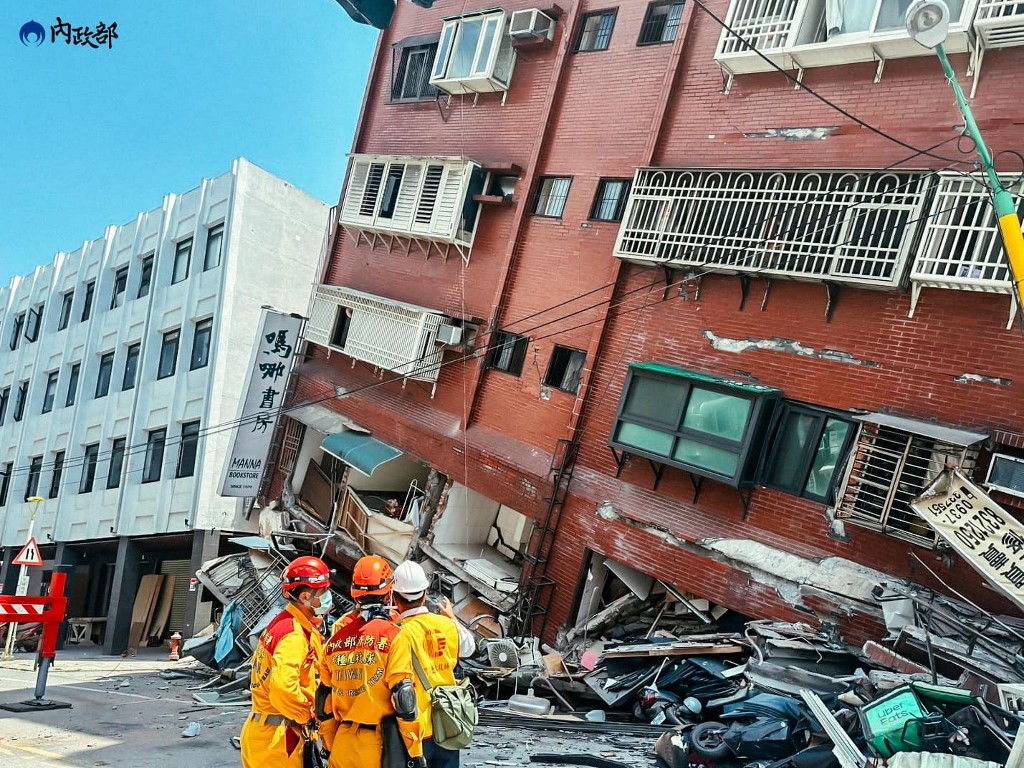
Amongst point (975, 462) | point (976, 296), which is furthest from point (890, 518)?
point (976, 296)

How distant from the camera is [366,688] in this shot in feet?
18.3

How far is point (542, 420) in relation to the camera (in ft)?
51.0

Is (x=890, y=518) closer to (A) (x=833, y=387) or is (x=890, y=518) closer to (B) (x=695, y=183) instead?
(A) (x=833, y=387)

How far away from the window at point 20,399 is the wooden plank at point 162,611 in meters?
11.2

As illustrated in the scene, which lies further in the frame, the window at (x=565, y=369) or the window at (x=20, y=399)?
the window at (x=20, y=399)

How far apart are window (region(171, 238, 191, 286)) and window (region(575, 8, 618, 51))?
562 inches

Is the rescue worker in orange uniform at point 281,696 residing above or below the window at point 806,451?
below

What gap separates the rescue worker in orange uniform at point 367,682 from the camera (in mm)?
5410

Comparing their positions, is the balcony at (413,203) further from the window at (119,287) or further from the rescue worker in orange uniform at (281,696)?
the window at (119,287)

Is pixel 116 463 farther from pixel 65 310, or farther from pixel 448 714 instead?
pixel 448 714

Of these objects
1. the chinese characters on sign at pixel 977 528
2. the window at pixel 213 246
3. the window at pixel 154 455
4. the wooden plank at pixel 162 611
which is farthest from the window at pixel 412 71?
the wooden plank at pixel 162 611

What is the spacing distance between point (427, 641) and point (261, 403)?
1484 centimetres

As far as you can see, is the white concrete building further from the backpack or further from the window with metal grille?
the backpack

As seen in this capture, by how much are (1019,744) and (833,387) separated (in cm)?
663
